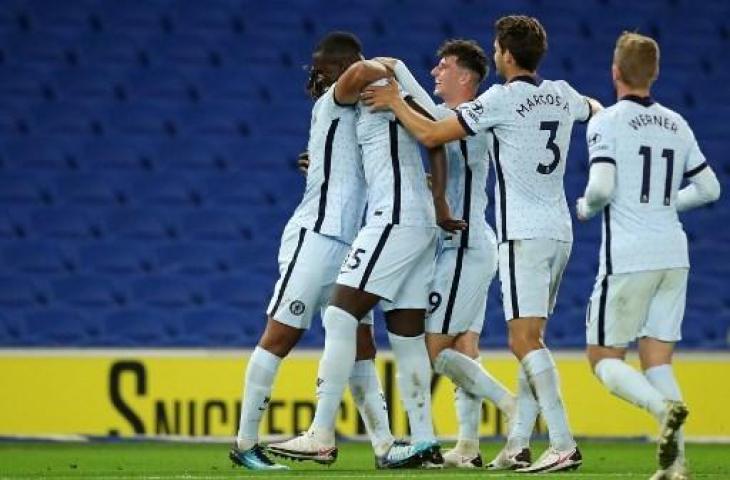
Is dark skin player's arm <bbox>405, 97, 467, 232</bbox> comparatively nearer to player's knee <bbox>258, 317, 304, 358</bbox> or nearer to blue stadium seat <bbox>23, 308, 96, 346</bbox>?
player's knee <bbox>258, 317, 304, 358</bbox>

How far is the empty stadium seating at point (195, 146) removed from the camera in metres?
12.2

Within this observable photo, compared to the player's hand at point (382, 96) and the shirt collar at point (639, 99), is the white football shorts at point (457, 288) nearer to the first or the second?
the player's hand at point (382, 96)

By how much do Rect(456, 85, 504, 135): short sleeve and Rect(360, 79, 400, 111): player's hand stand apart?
33cm

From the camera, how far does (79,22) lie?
1291 centimetres

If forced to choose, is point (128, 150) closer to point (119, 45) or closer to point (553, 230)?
point (119, 45)

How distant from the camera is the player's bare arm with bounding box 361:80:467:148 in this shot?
706 cm

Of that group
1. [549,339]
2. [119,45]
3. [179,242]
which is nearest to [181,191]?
[179,242]

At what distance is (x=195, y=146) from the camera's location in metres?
12.8

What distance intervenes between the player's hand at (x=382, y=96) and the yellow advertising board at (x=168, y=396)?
13.4ft

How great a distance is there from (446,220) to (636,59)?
1.29 metres

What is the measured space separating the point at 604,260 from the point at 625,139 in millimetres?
475

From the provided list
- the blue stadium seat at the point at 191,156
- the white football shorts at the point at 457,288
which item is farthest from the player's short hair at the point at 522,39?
the blue stadium seat at the point at 191,156

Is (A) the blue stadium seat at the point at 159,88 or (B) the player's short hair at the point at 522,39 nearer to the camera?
(B) the player's short hair at the point at 522,39

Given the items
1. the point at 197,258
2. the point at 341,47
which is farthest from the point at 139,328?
the point at 341,47
